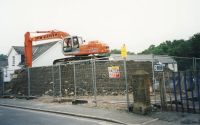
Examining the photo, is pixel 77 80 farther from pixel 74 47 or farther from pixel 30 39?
pixel 30 39

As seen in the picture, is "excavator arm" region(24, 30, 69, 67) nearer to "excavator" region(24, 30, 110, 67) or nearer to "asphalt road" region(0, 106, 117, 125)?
"excavator" region(24, 30, 110, 67)

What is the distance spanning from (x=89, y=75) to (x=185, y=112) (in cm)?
1084

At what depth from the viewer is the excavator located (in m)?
29.4

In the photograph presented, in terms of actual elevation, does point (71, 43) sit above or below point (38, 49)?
below

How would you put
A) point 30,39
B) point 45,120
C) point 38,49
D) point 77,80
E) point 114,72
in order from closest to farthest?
1. point 45,120
2. point 114,72
3. point 77,80
4. point 30,39
5. point 38,49

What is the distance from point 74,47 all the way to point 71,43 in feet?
1.70

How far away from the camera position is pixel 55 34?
31.1 meters

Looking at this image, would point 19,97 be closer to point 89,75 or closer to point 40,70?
point 40,70

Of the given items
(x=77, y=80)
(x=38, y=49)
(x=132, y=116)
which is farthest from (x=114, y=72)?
(x=38, y=49)

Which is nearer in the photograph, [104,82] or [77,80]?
[104,82]

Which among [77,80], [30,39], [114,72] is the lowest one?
[77,80]

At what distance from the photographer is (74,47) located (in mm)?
30609

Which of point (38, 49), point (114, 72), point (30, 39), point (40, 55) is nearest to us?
point (114, 72)

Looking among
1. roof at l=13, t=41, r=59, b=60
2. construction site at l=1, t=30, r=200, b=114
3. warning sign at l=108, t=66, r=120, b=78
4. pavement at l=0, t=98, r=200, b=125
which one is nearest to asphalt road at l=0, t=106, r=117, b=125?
pavement at l=0, t=98, r=200, b=125
